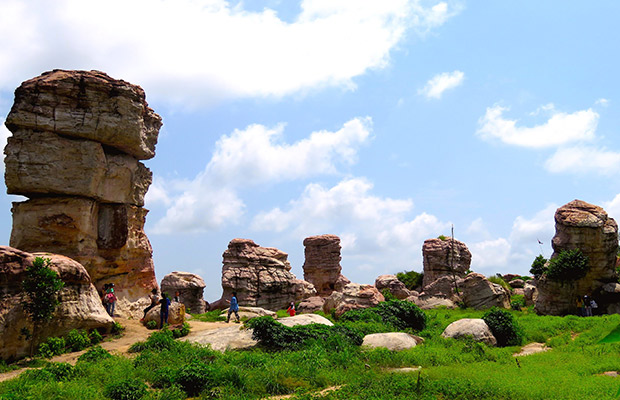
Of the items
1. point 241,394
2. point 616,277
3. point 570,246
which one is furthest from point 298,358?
point 616,277

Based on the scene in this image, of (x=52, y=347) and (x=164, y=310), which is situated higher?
(x=164, y=310)

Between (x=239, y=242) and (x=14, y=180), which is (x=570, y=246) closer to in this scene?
(x=239, y=242)

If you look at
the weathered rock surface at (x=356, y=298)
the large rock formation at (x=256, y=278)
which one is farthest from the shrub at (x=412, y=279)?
the weathered rock surface at (x=356, y=298)

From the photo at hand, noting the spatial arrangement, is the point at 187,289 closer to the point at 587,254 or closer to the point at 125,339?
the point at 125,339

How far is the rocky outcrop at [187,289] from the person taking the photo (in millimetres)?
44375

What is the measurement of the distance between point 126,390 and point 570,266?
32.1 meters

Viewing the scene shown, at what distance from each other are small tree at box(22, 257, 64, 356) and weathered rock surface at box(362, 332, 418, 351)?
12942 millimetres

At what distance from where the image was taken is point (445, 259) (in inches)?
2215

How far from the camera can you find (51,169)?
85.3 ft

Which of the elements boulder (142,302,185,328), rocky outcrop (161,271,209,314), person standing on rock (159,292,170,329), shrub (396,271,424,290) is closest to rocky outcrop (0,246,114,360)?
person standing on rock (159,292,170,329)

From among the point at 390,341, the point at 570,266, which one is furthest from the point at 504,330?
the point at 570,266

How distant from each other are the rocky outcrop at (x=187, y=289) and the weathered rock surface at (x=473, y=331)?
2730 cm

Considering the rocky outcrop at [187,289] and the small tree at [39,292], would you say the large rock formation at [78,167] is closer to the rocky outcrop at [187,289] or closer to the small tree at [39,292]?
the small tree at [39,292]

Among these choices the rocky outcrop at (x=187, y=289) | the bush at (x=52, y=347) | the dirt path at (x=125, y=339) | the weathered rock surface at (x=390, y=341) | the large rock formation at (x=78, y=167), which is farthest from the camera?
the rocky outcrop at (x=187, y=289)
